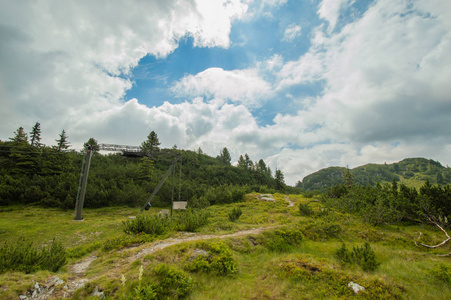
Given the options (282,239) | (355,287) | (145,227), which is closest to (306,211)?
(282,239)

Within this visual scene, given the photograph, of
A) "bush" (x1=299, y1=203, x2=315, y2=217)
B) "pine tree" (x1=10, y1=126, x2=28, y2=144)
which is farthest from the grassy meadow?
"pine tree" (x1=10, y1=126, x2=28, y2=144)

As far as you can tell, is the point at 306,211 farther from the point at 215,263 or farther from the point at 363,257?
the point at 215,263

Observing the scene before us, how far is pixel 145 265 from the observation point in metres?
7.65

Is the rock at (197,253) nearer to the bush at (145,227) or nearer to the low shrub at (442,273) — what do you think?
the bush at (145,227)

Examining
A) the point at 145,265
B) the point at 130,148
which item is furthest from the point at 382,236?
the point at 130,148

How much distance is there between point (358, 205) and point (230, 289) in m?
22.3

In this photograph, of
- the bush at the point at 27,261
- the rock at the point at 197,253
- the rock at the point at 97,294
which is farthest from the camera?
the rock at the point at 197,253

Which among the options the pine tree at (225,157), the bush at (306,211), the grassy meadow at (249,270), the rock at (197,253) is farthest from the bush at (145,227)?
the pine tree at (225,157)

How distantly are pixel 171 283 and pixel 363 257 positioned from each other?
29.5 ft

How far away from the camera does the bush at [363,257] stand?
8.63 m

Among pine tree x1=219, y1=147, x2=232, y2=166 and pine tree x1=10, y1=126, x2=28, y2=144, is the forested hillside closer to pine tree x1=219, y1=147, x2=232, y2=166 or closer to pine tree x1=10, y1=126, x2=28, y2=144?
pine tree x1=10, y1=126, x2=28, y2=144

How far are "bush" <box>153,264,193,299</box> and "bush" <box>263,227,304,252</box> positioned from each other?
6539 mm

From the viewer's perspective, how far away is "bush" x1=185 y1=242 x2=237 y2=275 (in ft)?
26.8

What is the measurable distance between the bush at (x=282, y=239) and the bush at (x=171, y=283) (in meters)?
6.54
